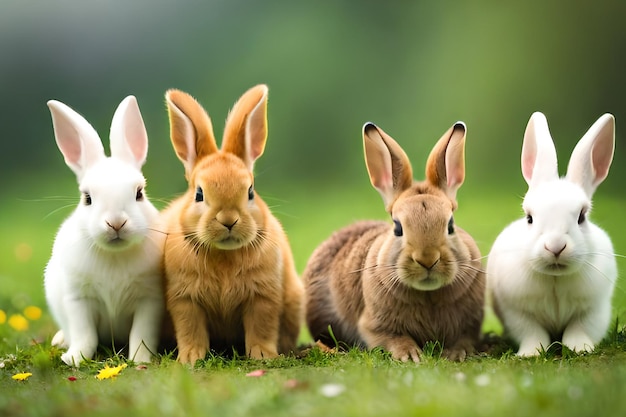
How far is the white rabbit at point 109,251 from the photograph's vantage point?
4.45m

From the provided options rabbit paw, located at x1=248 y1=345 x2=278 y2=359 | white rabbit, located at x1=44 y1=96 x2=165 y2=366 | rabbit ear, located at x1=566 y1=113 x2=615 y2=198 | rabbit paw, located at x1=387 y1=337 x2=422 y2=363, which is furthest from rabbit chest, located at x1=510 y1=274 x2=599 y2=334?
white rabbit, located at x1=44 y1=96 x2=165 y2=366

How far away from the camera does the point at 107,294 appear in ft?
15.1

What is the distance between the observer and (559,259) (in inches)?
170

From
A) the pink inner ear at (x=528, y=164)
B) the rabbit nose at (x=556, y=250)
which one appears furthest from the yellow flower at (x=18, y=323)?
the rabbit nose at (x=556, y=250)

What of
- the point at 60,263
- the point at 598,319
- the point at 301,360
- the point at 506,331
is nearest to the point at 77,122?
the point at 60,263

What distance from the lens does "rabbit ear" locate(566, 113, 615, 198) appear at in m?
4.63

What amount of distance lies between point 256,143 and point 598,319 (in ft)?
7.08

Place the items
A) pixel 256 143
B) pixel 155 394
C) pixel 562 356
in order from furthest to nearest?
1. pixel 256 143
2. pixel 562 356
3. pixel 155 394

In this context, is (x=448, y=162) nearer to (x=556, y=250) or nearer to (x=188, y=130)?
(x=556, y=250)

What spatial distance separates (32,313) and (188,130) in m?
2.60

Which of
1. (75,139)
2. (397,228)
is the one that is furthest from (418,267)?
(75,139)

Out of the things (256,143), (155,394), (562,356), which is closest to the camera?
(155,394)

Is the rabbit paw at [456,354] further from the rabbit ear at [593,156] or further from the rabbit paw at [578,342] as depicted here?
the rabbit ear at [593,156]

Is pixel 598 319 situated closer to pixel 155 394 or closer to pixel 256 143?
pixel 256 143
